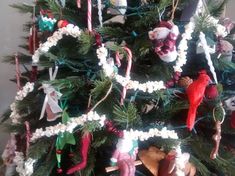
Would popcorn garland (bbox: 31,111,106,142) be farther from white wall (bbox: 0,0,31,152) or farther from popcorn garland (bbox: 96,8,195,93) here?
white wall (bbox: 0,0,31,152)

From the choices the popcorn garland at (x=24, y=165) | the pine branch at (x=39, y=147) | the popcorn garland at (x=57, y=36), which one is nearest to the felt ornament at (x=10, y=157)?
the popcorn garland at (x=24, y=165)

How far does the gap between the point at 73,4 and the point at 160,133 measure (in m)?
0.36

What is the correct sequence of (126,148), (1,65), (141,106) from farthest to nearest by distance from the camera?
(1,65) < (141,106) < (126,148)

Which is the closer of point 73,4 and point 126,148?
point 126,148

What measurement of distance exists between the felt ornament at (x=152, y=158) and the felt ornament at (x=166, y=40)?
0.21m

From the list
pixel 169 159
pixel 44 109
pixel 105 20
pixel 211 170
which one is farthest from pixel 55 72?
pixel 211 170

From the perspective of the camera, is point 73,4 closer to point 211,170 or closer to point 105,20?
point 105,20

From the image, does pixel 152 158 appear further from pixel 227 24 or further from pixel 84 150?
pixel 227 24

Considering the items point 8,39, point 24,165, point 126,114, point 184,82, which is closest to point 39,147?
point 24,165

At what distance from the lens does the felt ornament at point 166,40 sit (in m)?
0.58

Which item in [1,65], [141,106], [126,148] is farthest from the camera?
[1,65]

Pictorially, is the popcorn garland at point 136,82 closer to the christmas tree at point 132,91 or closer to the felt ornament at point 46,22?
the christmas tree at point 132,91

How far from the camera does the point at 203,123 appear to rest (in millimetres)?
747

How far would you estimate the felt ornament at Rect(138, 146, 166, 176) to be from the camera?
664 millimetres
